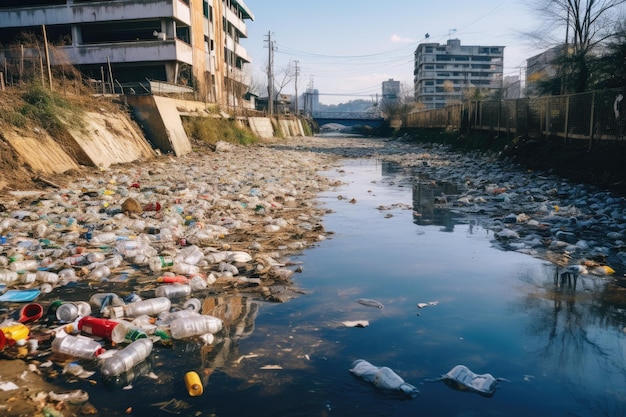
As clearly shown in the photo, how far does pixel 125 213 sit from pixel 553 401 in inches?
216

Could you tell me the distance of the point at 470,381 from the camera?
2424mm

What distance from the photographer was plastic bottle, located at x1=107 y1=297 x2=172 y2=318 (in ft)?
10.5

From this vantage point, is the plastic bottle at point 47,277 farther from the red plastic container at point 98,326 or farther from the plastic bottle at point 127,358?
the plastic bottle at point 127,358

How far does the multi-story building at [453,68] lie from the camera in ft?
347

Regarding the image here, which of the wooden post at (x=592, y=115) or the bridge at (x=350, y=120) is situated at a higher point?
the bridge at (x=350, y=120)

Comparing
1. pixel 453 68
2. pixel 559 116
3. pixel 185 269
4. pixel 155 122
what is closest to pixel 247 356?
pixel 185 269

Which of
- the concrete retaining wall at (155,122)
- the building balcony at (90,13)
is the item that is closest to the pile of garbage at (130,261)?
the concrete retaining wall at (155,122)

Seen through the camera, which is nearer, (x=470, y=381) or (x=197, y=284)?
(x=470, y=381)

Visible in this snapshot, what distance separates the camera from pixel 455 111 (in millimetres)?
26844

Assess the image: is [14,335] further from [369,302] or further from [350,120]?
[350,120]

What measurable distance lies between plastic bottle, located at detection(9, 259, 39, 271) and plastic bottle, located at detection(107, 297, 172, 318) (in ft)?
4.78

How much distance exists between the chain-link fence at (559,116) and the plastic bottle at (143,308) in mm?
8735

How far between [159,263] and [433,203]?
17.4ft

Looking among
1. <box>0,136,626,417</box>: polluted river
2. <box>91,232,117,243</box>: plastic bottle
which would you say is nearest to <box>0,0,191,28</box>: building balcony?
<box>0,136,626,417</box>: polluted river
